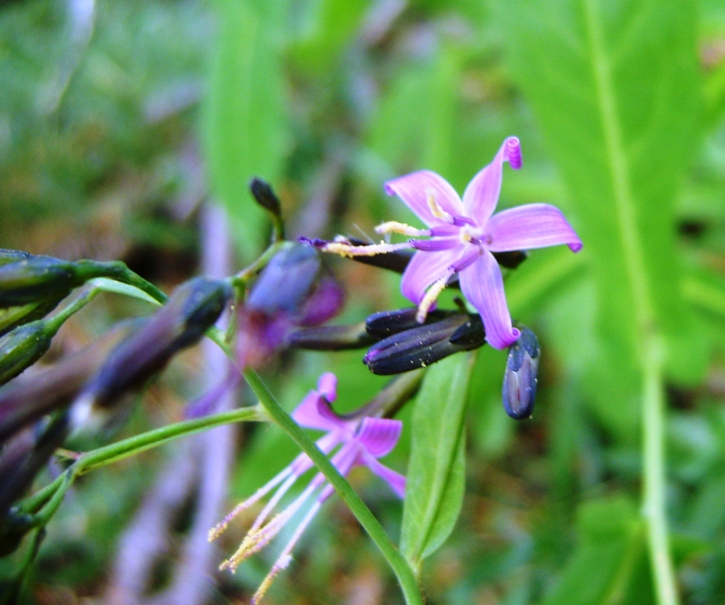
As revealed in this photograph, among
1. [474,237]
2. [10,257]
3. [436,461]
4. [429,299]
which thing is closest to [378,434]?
[436,461]

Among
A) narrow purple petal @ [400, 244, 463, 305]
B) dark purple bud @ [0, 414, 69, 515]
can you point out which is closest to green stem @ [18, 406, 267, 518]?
dark purple bud @ [0, 414, 69, 515]

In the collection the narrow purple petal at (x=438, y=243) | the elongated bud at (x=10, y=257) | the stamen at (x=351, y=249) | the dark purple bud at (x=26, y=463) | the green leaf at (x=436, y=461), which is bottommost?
the green leaf at (x=436, y=461)

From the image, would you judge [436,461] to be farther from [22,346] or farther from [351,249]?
[22,346]

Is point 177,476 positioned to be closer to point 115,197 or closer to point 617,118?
point 115,197

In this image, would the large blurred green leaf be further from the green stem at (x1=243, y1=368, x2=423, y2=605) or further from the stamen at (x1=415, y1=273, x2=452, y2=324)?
the green stem at (x1=243, y1=368, x2=423, y2=605)

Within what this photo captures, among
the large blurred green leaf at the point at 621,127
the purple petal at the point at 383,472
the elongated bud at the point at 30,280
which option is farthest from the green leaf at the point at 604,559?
the elongated bud at the point at 30,280

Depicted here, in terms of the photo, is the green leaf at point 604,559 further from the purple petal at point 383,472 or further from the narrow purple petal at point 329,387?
the narrow purple petal at point 329,387
